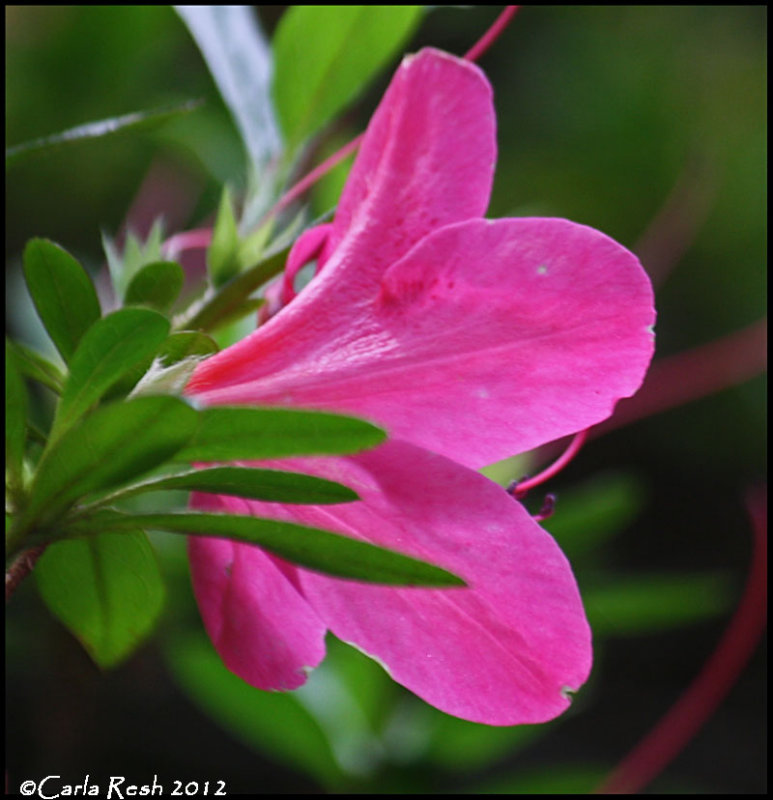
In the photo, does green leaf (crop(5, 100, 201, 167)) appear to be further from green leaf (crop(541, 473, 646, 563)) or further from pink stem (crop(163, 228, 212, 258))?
green leaf (crop(541, 473, 646, 563))

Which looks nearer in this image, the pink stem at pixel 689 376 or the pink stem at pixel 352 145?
the pink stem at pixel 352 145

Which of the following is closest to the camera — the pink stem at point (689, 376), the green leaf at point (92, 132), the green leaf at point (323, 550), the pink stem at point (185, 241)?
the green leaf at point (323, 550)

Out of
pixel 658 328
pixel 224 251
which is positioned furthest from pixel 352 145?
pixel 658 328

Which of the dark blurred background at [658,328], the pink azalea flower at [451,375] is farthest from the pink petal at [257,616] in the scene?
the dark blurred background at [658,328]

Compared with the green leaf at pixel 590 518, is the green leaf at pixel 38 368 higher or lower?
higher

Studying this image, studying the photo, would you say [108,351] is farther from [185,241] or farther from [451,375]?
[185,241]

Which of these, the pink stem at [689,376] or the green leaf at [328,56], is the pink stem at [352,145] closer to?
the green leaf at [328,56]
